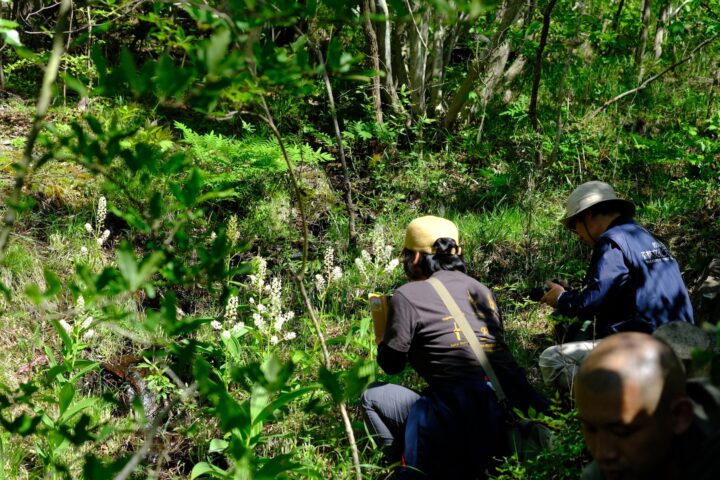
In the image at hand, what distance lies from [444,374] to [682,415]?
2.02 m

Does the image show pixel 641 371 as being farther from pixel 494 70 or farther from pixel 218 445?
pixel 494 70

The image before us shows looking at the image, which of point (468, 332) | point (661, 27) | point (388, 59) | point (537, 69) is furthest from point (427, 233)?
point (661, 27)

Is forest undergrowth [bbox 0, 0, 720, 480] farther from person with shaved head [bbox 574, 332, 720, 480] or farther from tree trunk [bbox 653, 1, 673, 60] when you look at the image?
person with shaved head [bbox 574, 332, 720, 480]

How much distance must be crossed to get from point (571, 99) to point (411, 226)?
5.52 metres

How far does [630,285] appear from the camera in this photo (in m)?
4.19

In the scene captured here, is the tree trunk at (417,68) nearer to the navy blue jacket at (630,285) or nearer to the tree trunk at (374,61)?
the tree trunk at (374,61)

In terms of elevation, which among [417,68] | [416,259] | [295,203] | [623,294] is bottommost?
[295,203]

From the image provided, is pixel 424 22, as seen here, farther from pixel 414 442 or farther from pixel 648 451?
pixel 648 451

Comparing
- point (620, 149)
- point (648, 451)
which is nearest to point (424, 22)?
point (620, 149)

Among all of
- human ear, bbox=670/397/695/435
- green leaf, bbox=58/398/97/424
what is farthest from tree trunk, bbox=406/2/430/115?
human ear, bbox=670/397/695/435

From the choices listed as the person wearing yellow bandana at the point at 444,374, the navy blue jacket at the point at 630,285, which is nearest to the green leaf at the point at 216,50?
the person wearing yellow bandana at the point at 444,374

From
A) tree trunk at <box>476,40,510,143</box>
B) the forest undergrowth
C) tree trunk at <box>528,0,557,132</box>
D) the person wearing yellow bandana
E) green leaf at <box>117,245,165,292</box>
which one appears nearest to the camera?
green leaf at <box>117,245,165,292</box>

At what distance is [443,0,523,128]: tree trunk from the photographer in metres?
8.05

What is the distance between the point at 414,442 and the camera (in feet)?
12.1
